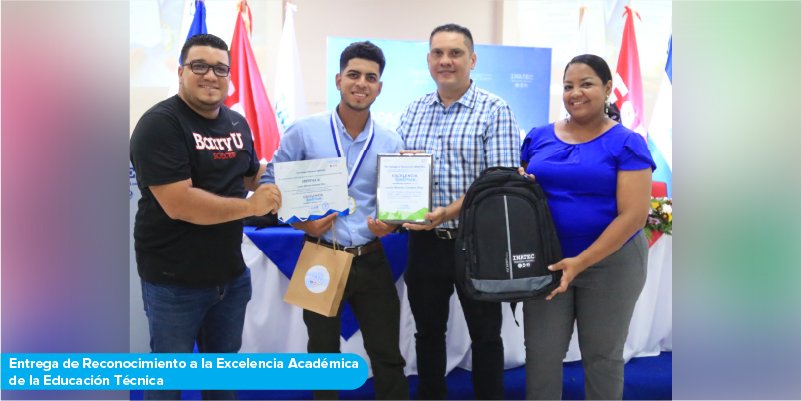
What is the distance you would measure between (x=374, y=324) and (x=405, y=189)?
59 cm

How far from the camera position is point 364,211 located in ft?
6.95

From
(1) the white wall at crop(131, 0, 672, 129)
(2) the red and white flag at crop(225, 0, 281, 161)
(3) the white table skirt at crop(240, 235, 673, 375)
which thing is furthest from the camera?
(1) the white wall at crop(131, 0, 672, 129)

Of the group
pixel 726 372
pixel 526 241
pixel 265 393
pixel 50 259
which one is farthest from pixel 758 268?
pixel 265 393

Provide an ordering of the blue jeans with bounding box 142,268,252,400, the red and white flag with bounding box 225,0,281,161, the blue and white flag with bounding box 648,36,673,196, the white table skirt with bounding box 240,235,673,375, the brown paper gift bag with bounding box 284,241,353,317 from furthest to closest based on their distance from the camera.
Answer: the blue and white flag with bounding box 648,36,673,196 → the red and white flag with bounding box 225,0,281,161 → the white table skirt with bounding box 240,235,673,375 → the brown paper gift bag with bounding box 284,241,353,317 → the blue jeans with bounding box 142,268,252,400

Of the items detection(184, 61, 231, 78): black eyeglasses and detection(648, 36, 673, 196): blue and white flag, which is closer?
detection(184, 61, 231, 78): black eyeglasses

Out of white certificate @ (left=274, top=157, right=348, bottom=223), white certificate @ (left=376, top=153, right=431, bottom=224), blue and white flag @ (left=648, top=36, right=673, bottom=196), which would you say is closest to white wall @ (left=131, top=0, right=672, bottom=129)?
blue and white flag @ (left=648, top=36, right=673, bottom=196)

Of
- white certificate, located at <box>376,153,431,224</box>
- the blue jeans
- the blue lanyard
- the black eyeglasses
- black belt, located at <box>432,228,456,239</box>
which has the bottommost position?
the blue jeans

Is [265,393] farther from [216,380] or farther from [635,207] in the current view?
[635,207]

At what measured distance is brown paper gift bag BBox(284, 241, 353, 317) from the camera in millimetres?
2039

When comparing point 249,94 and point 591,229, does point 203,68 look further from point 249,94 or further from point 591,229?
point 249,94

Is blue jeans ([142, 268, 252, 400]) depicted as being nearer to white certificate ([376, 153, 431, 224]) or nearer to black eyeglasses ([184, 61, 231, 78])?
white certificate ([376, 153, 431, 224])

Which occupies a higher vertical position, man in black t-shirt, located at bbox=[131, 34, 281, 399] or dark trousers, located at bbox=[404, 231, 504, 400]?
man in black t-shirt, located at bbox=[131, 34, 281, 399]

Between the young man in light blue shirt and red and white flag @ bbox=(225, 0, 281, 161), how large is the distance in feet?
6.20

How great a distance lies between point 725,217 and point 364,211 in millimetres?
1219
